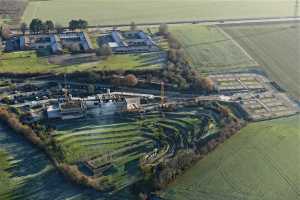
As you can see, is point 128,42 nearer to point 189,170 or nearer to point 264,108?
point 264,108

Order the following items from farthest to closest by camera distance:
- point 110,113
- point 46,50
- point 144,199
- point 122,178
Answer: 1. point 46,50
2. point 110,113
3. point 122,178
4. point 144,199

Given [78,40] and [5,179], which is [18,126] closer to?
[5,179]

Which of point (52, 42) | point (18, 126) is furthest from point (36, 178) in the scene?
point (52, 42)

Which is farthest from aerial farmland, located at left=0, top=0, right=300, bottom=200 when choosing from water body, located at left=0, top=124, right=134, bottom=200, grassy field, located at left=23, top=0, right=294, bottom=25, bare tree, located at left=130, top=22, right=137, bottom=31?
grassy field, located at left=23, top=0, right=294, bottom=25

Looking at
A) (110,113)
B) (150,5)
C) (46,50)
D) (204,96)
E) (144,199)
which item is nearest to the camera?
(144,199)

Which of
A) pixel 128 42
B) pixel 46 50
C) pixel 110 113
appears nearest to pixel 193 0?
pixel 128 42
